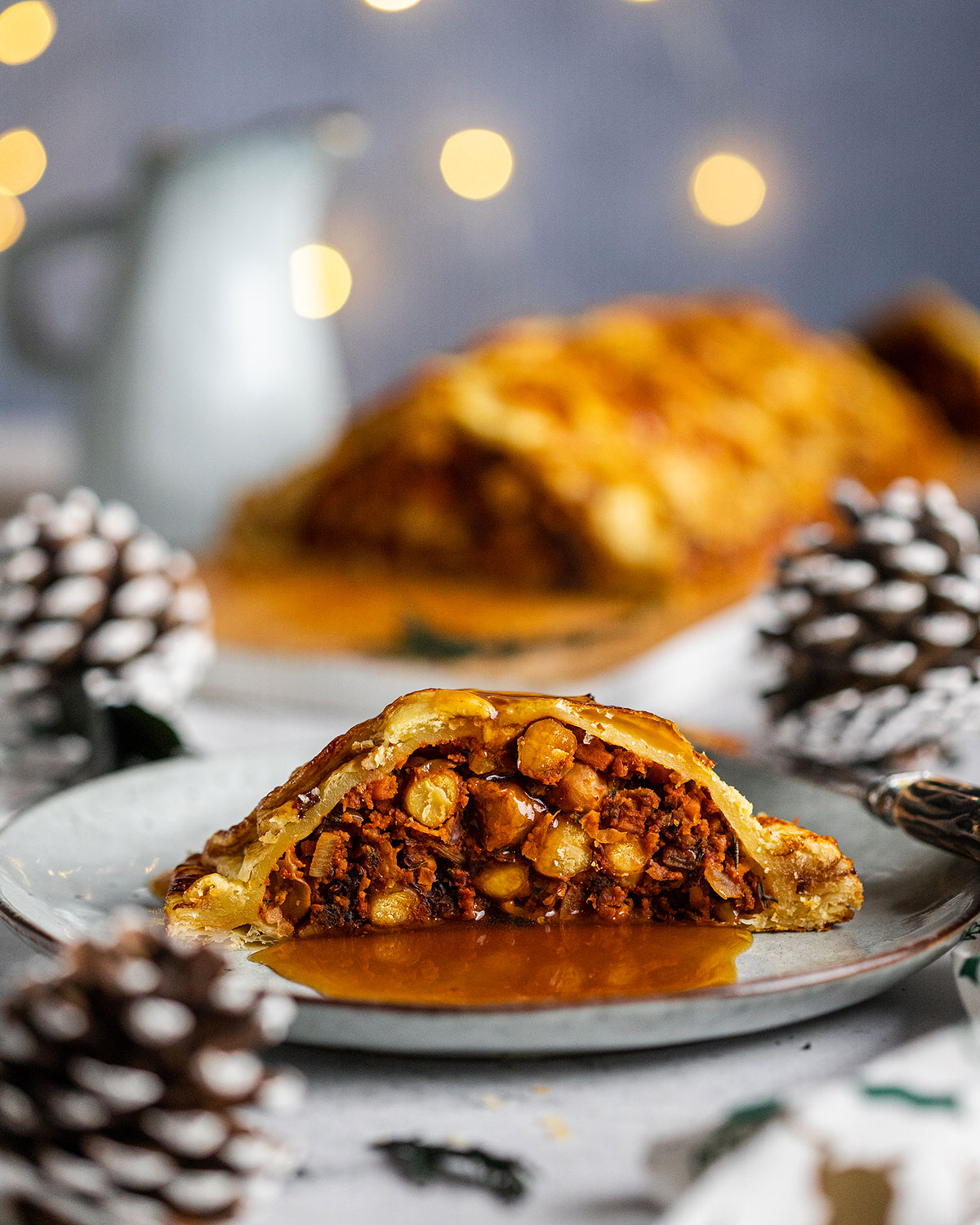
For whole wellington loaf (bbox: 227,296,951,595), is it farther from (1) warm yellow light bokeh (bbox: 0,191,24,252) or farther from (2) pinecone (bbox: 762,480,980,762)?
(1) warm yellow light bokeh (bbox: 0,191,24,252)

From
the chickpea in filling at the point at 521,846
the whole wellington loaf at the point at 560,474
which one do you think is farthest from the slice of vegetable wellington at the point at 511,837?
the whole wellington loaf at the point at 560,474

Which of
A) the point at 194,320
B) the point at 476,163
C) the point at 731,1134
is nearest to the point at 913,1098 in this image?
the point at 731,1134

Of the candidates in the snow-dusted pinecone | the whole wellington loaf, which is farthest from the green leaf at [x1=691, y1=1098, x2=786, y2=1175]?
the whole wellington loaf

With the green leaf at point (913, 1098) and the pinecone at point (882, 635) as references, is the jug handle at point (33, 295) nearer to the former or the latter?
the pinecone at point (882, 635)

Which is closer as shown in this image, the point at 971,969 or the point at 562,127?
the point at 971,969

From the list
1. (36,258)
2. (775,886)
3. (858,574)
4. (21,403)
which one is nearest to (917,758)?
(858,574)

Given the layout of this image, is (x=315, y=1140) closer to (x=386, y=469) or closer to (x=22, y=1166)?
(x=22, y=1166)

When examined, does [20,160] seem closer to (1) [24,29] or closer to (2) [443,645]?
(1) [24,29]
